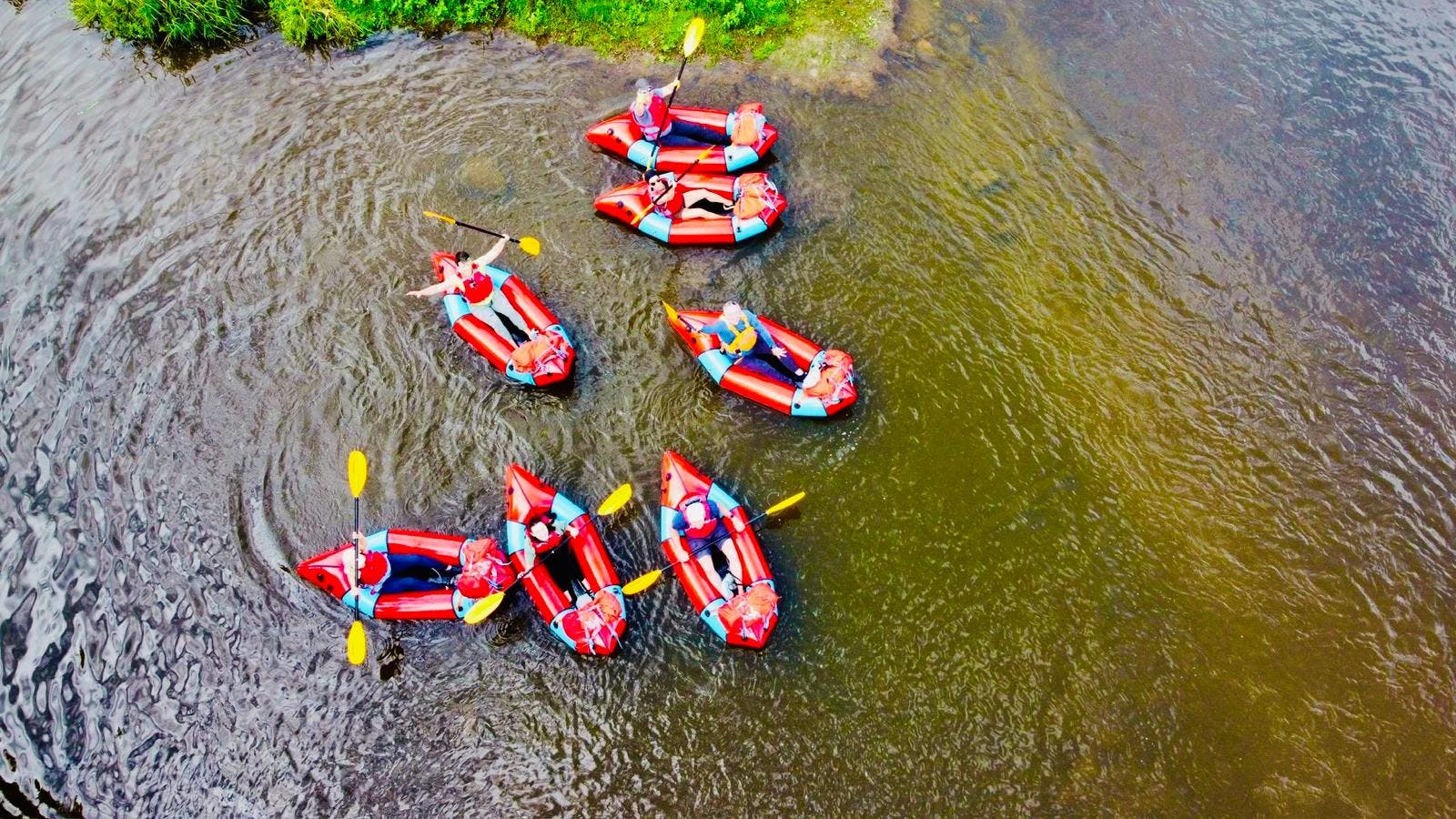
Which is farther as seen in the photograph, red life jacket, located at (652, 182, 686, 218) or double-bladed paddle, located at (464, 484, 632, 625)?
red life jacket, located at (652, 182, 686, 218)

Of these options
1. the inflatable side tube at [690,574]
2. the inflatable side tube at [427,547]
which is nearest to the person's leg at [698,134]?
the inflatable side tube at [690,574]

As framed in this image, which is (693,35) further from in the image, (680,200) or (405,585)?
(405,585)

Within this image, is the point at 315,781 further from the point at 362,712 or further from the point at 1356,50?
the point at 1356,50

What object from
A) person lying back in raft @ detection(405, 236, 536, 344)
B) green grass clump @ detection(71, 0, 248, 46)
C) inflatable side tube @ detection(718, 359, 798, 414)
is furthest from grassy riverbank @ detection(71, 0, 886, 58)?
inflatable side tube @ detection(718, 359, 798, 414)

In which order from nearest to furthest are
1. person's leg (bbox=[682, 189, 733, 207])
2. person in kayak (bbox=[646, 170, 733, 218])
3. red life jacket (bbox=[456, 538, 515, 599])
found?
red life jacket (bbox=[456, 538, 515, 599]) → person in kayak (bbox=[646, 170, 733, 218]) → person's leg (bbox=[682, 189, 733, 207])

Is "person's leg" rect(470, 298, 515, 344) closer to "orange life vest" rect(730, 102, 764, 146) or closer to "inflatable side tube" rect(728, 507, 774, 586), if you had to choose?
"inflatable side tube" rect(728, 507, 774, 586)

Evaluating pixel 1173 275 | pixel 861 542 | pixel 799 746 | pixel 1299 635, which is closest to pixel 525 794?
pixel 799 746
